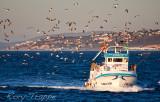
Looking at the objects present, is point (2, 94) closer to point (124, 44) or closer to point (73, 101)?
point (73, 101)

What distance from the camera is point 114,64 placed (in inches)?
3184

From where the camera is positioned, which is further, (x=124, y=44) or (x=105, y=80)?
(x=124, y=44)

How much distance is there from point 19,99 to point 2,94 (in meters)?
7.69

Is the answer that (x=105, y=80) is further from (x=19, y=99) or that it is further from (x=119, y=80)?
(x=19, y=99)

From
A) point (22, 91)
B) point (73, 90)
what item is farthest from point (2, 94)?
point (73, 90)

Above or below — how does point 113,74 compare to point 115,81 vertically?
above

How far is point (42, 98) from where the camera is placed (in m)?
74.9

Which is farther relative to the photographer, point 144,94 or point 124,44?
point 124,44

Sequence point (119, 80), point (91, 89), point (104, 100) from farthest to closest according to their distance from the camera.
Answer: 1. point (91, 89)
2. point (119, 80)
3. point (104, 100)

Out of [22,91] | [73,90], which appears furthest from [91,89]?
[22,91]

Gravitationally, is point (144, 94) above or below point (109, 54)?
below

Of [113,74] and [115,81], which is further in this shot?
[115,81]

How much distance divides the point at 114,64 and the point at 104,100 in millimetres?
9611

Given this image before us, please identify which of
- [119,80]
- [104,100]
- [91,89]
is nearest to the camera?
[104,100]
